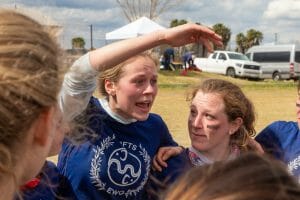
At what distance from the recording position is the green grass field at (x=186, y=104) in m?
11.2

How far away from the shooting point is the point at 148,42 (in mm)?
2439

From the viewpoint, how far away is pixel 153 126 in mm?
2879

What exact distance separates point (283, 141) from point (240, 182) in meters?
2.02

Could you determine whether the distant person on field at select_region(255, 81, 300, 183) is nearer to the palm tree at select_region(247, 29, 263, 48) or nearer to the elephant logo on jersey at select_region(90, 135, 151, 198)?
the elephant logo on jersey at select_region(90, 135, 151, 198)

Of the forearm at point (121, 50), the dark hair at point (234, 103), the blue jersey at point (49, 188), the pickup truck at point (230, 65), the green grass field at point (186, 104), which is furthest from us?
the pickup truck at point (230, 65)

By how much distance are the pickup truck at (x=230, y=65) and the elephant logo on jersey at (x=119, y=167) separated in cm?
2880

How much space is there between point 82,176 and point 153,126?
0.51 meters

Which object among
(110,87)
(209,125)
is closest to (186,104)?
(209,125)

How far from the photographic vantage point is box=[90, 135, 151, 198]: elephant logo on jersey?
102 inches

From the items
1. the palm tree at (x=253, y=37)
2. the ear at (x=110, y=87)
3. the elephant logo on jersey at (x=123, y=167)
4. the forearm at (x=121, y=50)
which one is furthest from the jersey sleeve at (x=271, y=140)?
the palm tree at (x=253, y=37)

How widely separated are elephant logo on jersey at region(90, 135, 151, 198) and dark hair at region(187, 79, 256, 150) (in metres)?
0.63

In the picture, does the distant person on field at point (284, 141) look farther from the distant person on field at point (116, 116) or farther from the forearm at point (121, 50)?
the forearm at point (121, 50)

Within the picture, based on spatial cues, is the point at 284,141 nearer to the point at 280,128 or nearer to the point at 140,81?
the point at 280,128

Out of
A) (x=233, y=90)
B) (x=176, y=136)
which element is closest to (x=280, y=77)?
(x=176, y=136)
